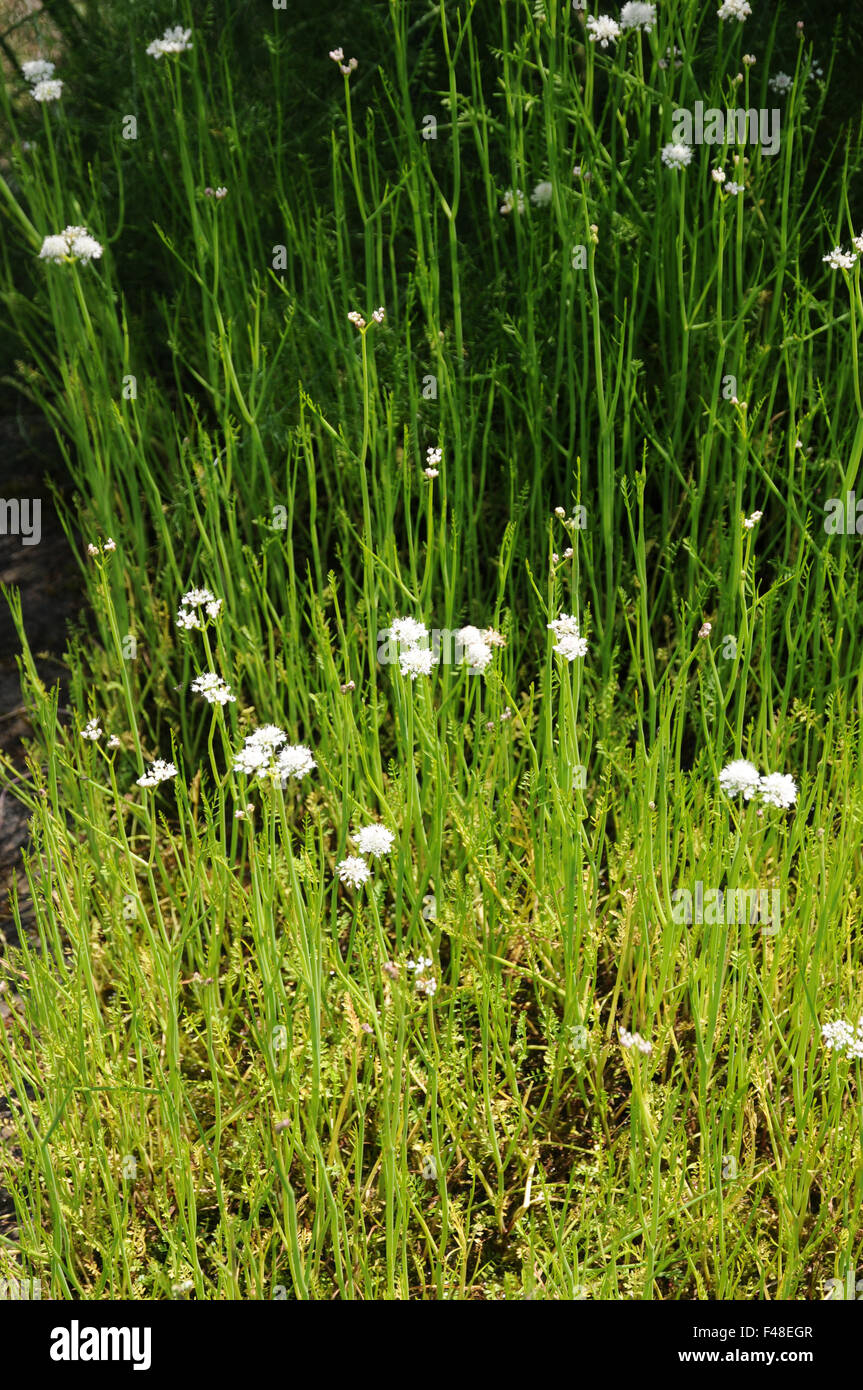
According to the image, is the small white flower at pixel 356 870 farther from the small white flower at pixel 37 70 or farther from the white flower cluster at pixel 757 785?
the small white flower at pixel 37 70

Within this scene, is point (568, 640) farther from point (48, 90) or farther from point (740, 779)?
point (48, 90)

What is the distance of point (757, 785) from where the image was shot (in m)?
1.68

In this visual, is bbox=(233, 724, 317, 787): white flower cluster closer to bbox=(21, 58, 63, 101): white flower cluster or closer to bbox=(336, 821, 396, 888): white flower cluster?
bbox=(336, 821, 396, 888): white flower cluster

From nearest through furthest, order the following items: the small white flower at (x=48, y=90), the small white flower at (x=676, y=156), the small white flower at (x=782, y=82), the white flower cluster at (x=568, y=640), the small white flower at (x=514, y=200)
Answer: the white flower cluster at (x=568, y=640), the small white flower at (x=676, y=156), the small white flower at (x=514, y=200), the small white flower at (x=48, y=90), the small white flower at (x=782, y=82)

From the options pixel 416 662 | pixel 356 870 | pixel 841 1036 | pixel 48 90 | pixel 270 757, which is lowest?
pixel 841 1036

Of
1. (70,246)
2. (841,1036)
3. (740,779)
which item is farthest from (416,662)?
(70,246)

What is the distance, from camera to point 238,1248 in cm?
187

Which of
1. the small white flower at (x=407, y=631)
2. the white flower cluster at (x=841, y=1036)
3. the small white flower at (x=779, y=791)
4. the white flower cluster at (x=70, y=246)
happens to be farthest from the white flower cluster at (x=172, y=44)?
the white flower cluster at (x=841, y=1036)

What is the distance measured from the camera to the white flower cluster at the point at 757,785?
5.41 ft

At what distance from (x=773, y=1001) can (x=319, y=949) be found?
2.78ft

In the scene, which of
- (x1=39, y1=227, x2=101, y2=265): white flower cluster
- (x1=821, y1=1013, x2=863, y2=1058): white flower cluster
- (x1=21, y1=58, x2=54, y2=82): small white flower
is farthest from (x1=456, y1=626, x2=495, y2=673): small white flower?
(x1=21, y1=58, x2=54, y2=82): small white flower

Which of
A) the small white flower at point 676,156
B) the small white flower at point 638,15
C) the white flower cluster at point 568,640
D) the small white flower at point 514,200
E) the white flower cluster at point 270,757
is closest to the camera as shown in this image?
the white flower cluster at point 270,757

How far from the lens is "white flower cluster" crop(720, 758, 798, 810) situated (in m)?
1.65

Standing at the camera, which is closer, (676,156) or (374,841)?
(374,841)
